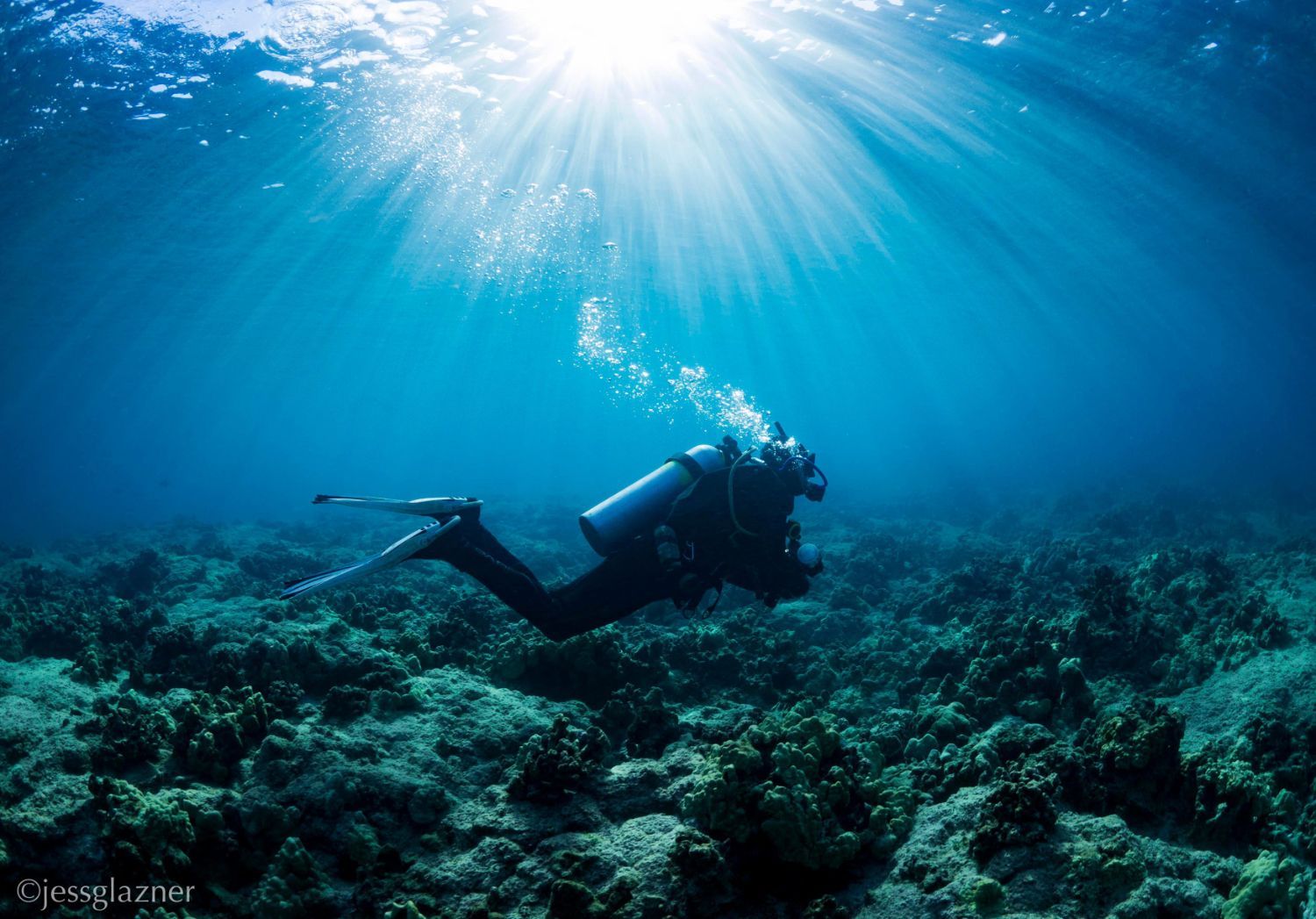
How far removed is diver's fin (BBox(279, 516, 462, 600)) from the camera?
5.01 metres

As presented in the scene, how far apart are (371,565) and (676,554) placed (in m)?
2.50

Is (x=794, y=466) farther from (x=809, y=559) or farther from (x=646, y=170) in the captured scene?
(x=646, y=170)

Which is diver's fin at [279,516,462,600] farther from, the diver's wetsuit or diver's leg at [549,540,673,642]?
diver's leg at [549,540,673,642]

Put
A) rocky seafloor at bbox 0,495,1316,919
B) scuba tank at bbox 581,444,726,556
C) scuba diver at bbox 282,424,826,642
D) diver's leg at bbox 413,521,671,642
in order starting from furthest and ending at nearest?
1. scuba tank at bbox 581,444,726,556
2. diver's leg at bbox 413,521,671,642
3. scuba diver at bbox 282,424,826,642
4. rocky seafloor at bbox 0,495,1316,919

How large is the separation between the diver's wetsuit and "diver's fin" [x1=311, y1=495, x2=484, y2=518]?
196 millimetres

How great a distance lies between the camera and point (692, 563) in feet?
19.6

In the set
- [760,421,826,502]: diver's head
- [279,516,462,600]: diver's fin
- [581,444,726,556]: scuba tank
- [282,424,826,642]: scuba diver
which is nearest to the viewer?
[279,516,462,600]: diver's fin

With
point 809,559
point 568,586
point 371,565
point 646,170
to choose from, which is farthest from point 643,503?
point 646,170

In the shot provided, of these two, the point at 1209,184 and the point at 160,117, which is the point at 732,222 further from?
the point at 160,117

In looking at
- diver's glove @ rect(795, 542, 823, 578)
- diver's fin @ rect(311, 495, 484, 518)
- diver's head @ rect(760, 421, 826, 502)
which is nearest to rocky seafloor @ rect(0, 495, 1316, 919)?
diver's glove @ rect(795, 542, 823, 578)

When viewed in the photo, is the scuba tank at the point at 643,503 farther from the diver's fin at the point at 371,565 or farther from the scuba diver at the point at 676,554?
the diver's fin at the point at 371,565

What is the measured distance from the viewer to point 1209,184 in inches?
1059

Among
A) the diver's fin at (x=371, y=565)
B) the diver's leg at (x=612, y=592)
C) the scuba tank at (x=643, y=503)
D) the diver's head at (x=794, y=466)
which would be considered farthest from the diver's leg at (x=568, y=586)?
the diver's head at (x=794, y=466)

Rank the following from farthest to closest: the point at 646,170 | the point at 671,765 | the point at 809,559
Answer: the point at 646,170
the point at 809,559
the point at 671,765
